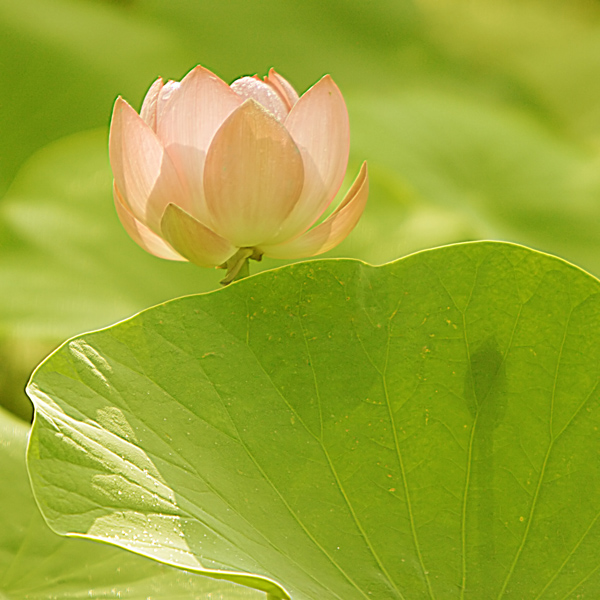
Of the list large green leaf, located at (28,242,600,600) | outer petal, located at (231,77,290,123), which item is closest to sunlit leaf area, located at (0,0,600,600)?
large green leaf, located at (28,242,600,600)

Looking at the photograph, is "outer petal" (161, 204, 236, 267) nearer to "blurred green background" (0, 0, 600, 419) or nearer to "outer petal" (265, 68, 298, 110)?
"outer petal" (265, 68, 298, 110)

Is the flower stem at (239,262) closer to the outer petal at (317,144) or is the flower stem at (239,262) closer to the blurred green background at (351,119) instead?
the outer petal at (317,144)

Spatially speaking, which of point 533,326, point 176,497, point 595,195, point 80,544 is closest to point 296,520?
point 176,497

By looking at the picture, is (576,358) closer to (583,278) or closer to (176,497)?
(583,278)

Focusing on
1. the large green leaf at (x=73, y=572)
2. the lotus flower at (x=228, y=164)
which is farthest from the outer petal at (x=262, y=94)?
the large green leaf at (x=73, y=572)

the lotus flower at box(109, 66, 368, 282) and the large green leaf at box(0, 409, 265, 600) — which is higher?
the lotus flower at box(109, 66, 368, 282)

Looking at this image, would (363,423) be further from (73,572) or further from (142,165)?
(73,572)

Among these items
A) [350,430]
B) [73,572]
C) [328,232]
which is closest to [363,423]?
[350,430]
